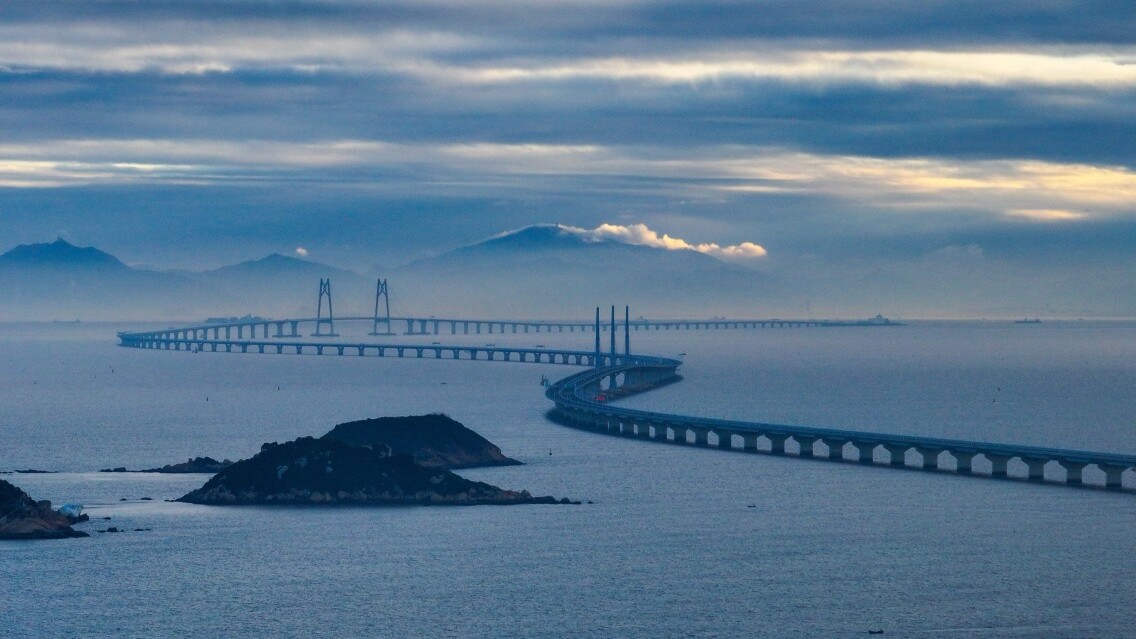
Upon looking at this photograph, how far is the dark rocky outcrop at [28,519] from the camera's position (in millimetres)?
62000

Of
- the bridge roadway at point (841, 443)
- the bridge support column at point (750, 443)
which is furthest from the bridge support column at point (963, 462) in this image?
the bridge support column at point (750, 443)

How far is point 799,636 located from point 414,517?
2386cm

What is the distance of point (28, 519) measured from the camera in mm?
62750

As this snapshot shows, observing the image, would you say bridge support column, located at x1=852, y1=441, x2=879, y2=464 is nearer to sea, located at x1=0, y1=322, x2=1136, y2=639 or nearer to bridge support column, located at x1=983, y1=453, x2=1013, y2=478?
sea, located at x1=0, y1=322, x2=1136, y2=639

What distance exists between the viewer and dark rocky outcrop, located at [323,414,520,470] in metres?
83.9

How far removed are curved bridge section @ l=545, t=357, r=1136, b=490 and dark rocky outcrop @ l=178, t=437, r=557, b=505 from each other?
2274 cm

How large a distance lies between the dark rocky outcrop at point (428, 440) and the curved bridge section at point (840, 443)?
16.2 m

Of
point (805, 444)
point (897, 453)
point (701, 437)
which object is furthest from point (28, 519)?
point (701, 437)

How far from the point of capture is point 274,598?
172 feet

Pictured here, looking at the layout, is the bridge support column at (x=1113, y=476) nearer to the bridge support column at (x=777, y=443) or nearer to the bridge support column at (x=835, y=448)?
the bridge support column at (x=835, y=448)

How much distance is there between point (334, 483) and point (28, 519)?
43.9 feet

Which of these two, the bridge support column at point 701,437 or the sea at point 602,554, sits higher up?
the bridge support column at point 701,437

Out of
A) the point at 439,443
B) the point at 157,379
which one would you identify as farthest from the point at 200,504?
the point at 157,379

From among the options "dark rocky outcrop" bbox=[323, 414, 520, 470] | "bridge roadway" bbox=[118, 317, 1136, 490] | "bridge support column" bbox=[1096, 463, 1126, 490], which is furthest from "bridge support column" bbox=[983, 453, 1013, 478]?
"dark rocky outcrop" bbox=[323, 414, 520, 470]
